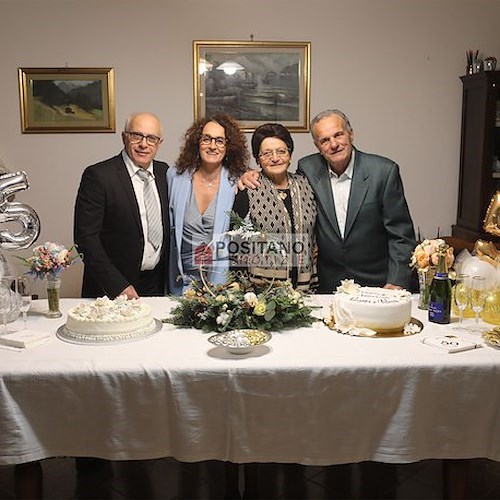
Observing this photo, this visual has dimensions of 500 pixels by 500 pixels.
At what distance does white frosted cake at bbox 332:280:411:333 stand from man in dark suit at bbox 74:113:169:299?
118 cm

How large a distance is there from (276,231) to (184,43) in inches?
96.2

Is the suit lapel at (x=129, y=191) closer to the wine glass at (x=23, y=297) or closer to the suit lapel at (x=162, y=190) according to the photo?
the suit lapel at (x=162, y=190)

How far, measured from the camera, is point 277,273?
2.81m

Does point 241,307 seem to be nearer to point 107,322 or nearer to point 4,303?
point 107,322

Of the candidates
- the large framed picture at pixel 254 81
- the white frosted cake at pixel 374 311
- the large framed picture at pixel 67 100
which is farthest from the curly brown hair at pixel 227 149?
the large framed picture at pixel 67 100

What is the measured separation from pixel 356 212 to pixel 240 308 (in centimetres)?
106

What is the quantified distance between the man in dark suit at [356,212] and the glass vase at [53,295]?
4.25 ft

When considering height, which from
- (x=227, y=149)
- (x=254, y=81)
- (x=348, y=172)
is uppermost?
(x=254, y=81)

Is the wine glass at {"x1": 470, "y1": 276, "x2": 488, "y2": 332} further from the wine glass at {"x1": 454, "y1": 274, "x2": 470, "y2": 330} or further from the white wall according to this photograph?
the white wall

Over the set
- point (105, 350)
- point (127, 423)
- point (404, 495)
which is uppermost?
point (105, 350)

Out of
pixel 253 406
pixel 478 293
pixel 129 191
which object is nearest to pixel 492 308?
pixel 478 293

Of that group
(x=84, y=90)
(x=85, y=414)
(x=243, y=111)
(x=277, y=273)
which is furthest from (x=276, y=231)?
(x=84, y=90)

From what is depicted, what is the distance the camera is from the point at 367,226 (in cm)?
301

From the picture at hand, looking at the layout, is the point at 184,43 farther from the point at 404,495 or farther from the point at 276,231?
the point at 404,495
